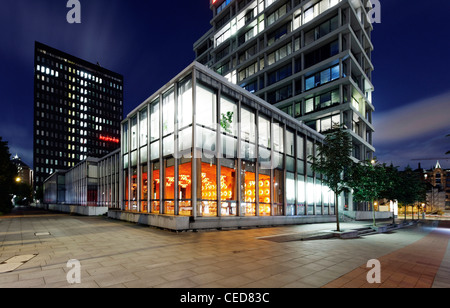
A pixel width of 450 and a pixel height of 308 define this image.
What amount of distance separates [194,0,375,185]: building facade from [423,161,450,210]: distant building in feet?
429

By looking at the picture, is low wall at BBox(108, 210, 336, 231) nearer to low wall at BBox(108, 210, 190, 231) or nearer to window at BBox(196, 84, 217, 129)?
low wall at BBox(108, 210, 190, 231)

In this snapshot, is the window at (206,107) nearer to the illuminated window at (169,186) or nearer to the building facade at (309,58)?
the illuminated window at (169,186)

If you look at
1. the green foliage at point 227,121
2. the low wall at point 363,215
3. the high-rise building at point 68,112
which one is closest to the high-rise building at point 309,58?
the low wall at point 363,215

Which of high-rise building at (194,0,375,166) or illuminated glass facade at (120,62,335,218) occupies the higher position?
high-rise building at (194,0,375,166)

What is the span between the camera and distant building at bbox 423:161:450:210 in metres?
152

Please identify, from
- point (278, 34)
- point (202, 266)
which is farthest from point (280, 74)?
point (202, 266)

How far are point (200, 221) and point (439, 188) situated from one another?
675 ft

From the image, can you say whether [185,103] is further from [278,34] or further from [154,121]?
[278,34]

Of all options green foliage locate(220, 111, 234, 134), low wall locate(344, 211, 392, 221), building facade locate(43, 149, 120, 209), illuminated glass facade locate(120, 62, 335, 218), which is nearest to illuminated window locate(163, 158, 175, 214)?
illuminated glass facade locate(120, 62, 335, 218)

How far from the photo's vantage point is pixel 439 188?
163 metres

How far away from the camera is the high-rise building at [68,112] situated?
120562 mm

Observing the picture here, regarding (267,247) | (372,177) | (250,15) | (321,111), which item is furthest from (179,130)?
(250,15)

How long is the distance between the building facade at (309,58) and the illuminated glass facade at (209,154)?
60.4 feet
